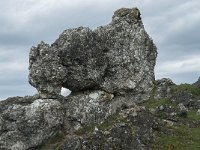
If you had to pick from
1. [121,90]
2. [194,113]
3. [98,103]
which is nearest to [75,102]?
[98,103]

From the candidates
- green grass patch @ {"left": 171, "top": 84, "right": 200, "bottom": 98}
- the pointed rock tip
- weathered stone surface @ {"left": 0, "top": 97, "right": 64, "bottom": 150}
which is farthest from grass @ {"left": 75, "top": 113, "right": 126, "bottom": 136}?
green grass patch @ {"left": 171, "top": 84, "right": 200, "bottom": 98}

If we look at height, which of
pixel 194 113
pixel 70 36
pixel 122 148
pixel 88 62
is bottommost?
pixel 122 148

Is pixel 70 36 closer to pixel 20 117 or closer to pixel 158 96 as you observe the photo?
pixel 20 117

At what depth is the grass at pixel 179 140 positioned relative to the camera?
100 ft

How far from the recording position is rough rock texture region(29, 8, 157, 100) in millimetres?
35531

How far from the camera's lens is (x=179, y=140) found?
31594 mm

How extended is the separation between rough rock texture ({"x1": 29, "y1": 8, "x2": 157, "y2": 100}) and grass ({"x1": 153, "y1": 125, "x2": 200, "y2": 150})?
6.22 meters

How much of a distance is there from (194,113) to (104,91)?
10.2m

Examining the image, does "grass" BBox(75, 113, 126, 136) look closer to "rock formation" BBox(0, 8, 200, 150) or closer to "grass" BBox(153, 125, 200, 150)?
"rock formation" BBox(0, 8, 200, 150)

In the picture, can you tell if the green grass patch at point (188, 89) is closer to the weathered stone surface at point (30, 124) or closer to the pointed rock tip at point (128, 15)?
the pointed rock tip at point (128, 15)

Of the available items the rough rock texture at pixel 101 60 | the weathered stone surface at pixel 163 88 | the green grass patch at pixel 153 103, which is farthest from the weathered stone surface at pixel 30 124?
the weathered stone surface at pixel 163 88

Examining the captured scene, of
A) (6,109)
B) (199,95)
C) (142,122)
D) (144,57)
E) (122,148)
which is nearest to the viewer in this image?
(122,148)

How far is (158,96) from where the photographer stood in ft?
133

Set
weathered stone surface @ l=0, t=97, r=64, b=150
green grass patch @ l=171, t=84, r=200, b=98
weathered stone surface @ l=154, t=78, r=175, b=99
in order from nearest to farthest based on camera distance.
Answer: weathered stone surface @ l=0, t=97, r=64, b=150 < weathered stone surface @ l=154, t=78, r=175, b=99 < green grass patch @ l=171, t=84, r=200, b=98
